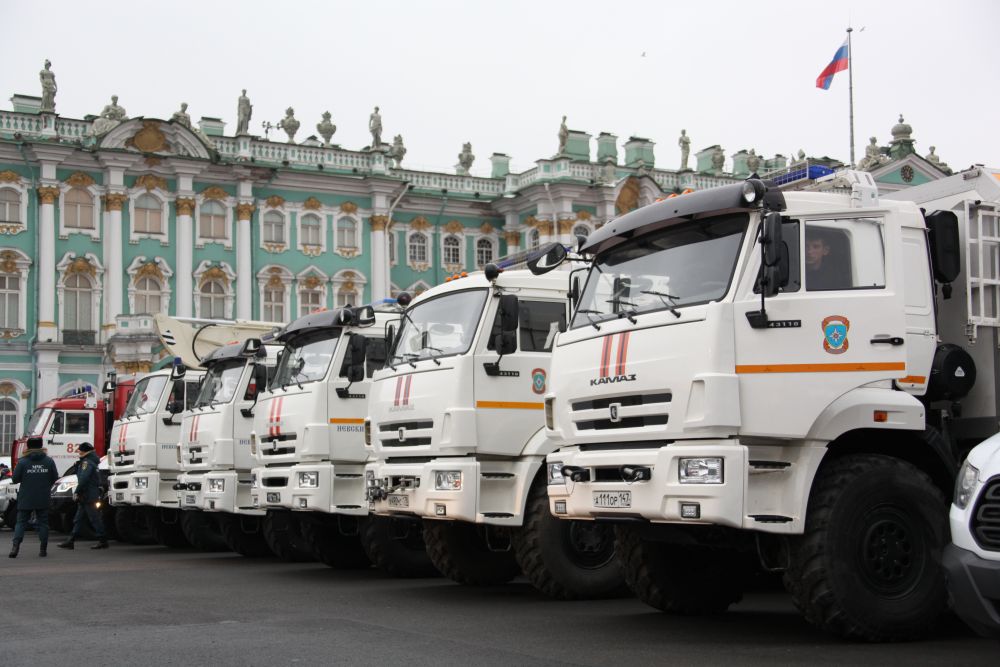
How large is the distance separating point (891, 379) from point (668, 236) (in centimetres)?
188

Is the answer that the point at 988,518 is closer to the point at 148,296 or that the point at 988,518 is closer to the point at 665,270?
the point at 665,270

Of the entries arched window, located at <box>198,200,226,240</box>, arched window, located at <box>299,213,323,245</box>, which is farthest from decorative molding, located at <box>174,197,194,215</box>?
arched window, located at <box>299,213,323,245</box>

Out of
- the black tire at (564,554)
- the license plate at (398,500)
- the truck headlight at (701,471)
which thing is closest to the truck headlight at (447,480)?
the license plate at (398,500)

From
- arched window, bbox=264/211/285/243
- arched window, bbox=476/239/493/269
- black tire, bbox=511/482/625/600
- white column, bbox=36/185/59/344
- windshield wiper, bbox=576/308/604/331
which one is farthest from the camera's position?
arched window, bbox=476/239/493/269

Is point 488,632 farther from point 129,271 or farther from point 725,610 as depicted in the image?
point 129,271

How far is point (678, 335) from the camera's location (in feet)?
28.5

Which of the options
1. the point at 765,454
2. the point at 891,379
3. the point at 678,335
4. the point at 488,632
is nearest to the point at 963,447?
the point at 891,379

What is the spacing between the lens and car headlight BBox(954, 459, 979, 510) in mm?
7014

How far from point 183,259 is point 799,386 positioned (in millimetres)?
43235

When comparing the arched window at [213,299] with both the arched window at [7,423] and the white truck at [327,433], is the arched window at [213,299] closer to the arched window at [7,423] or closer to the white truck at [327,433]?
the arched window at [7,423]

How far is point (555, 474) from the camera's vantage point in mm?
9719

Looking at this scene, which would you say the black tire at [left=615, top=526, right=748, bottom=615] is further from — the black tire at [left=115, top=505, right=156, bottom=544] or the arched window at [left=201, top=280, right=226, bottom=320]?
the arched window at [left=201, top=280, right=226, bottom=320]

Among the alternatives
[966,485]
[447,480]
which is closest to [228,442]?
[447,480]

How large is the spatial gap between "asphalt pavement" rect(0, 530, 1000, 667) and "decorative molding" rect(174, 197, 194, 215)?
118 feet
